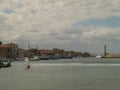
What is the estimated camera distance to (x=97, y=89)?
4859 cm

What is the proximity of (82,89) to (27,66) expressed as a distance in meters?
69.5

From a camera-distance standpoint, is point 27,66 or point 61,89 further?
point 27,66

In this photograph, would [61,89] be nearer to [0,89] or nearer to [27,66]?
[0,89]

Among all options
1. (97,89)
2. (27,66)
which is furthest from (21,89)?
(27,66)

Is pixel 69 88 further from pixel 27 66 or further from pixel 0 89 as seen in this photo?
pixel 27 66

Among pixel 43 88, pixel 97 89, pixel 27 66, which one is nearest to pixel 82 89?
pixel 97 89

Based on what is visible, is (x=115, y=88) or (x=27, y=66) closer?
(x=115, y=88)

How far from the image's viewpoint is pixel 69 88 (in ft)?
165

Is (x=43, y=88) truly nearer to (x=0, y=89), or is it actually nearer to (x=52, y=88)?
(x=52, y=88)

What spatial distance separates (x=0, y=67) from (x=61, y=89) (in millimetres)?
69632

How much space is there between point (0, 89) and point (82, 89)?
34.2 feet

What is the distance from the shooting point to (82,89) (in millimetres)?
48656

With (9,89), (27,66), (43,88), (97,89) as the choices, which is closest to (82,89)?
(97,89)

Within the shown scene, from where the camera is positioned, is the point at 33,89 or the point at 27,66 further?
the point at 27,66
